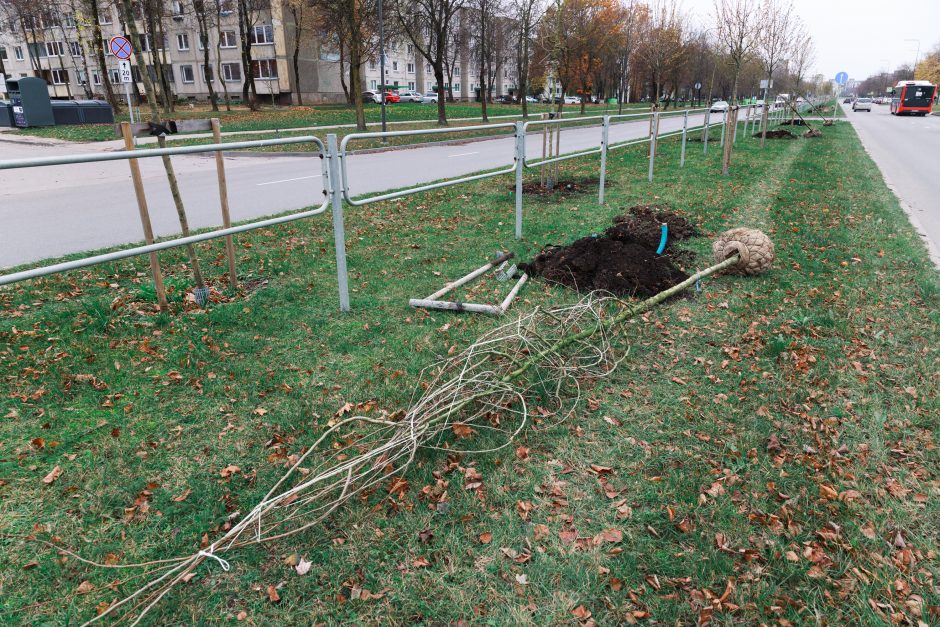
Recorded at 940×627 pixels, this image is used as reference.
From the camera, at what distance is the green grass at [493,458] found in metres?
2.45

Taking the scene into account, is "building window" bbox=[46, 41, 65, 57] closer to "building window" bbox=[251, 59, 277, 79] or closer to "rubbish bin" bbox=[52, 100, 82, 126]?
"building window" bbox=[251, 59, 277, 79]

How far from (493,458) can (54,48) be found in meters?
82.0

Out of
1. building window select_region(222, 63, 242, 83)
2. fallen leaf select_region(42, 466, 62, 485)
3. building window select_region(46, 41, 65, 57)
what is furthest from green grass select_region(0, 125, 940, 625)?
building window select_region(46, 41, 65, 57)

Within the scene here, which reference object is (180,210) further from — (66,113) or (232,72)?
(232,72)

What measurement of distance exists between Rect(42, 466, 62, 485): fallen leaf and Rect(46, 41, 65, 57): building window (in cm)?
7742

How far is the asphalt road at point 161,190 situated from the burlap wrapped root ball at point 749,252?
6.82 meters

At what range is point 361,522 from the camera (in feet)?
9.32

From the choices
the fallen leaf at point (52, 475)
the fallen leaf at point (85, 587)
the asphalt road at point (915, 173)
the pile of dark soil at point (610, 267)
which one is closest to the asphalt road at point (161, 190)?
the fallen leaf at point (52, 475)

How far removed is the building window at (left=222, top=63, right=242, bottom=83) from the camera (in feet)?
187

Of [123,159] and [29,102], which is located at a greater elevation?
[29,102]

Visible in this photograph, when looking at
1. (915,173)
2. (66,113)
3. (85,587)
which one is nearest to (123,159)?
(85,587)

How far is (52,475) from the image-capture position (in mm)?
3070

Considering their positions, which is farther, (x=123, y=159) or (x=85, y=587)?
(x=123, y=159)

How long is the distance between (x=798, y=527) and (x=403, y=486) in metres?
1.89
